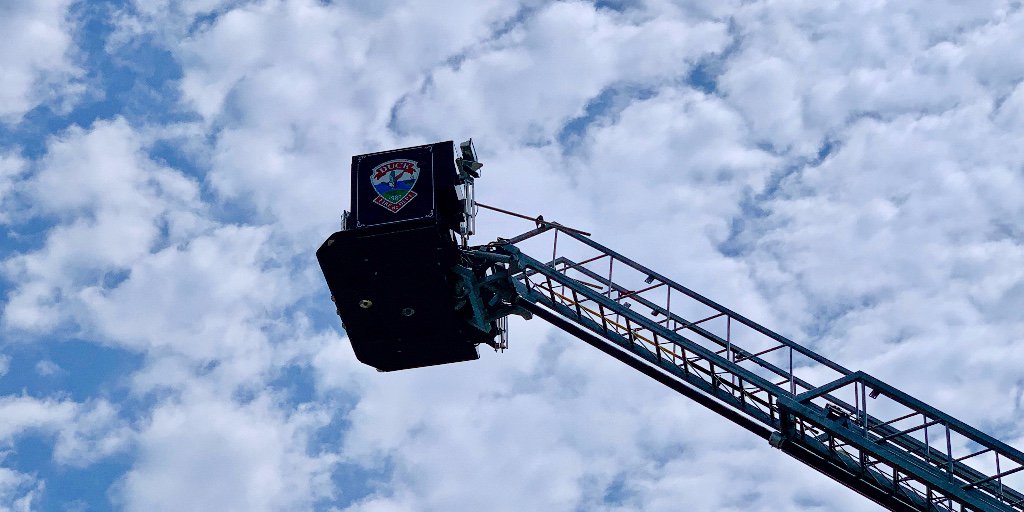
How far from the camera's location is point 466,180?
150 ft

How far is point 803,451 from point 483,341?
11.3 metres

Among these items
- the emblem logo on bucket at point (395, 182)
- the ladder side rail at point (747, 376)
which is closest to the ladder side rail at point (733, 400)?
the ladder side rail at point (747, 376)

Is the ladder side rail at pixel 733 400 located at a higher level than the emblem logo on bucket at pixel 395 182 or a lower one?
lower

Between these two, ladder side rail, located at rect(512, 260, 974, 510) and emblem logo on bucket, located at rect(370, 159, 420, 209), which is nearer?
ladder side rail, located at rect(512, 260, 974, 510)

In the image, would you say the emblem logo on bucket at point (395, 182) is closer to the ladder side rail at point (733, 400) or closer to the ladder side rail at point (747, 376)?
the ladder side rail at point (747, 376)

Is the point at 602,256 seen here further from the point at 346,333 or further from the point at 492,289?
the point at 346,333

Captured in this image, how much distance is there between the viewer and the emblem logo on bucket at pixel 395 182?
4384 centimetres

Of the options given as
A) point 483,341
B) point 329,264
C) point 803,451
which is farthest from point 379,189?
point 803,451

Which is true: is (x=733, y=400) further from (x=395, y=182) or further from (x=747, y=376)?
(x=395, y=182)

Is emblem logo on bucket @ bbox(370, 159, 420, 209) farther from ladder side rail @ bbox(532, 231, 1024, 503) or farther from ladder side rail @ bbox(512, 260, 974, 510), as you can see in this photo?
ladder side rail @ bbox(532, 231, 1024, 503)

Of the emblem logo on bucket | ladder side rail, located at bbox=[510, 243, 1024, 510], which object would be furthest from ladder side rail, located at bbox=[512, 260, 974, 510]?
the emblem logo on bucket

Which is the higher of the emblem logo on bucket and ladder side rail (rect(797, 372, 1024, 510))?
the emblem logo on bucket

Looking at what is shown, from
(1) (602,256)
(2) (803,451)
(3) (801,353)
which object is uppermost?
(1) (602,256)

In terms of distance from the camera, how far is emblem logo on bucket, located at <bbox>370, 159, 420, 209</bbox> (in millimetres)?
43844
